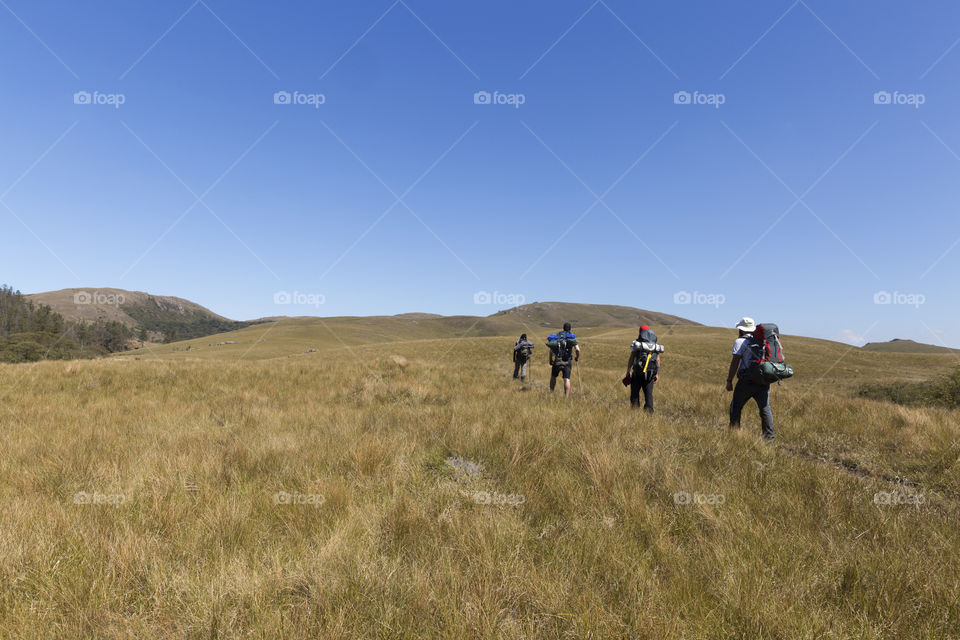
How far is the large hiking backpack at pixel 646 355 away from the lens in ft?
28.5

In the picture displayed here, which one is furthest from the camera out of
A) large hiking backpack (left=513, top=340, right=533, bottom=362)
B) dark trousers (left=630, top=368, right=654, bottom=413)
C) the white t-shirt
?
large hiking backpack (left=513, top=340, right=533, bottom=362)

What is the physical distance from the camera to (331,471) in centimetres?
401

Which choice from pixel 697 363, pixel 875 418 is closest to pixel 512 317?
pixel 697 363

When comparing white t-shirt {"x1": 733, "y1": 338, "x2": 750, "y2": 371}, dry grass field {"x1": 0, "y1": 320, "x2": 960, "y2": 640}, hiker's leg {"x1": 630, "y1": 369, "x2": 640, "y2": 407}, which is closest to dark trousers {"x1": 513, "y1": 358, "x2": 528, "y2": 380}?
hiker's leg {"x1": 630, "y1": 369, "x2": 640, "y2": 407}

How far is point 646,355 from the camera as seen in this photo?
28.5ft

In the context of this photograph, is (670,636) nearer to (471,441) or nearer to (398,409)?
(471,441)
